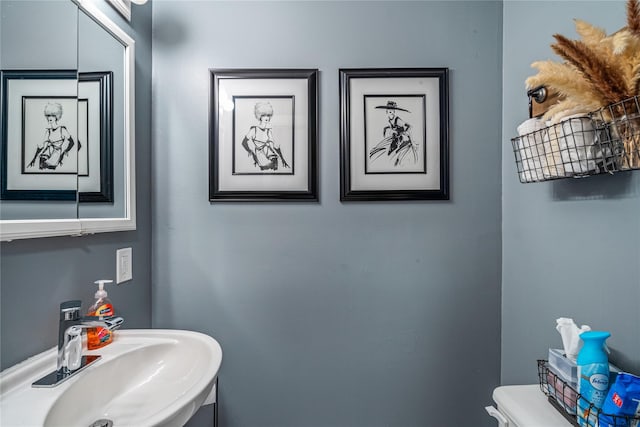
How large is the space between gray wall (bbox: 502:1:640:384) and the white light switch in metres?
1.51

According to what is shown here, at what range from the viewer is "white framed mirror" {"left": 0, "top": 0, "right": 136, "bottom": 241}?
75 cm

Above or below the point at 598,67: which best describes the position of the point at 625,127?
below

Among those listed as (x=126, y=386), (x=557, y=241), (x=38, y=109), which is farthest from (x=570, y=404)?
(x=38, y=109)

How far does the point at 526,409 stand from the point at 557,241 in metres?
0.55

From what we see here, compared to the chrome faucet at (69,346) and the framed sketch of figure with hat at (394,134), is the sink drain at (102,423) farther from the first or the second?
the framed sketch of figure with hat at (394,134)

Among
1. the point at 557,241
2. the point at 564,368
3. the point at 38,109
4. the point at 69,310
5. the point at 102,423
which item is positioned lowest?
the point at 102,423

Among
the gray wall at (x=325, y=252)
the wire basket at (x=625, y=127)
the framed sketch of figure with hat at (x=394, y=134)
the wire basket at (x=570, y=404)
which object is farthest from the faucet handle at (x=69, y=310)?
the wire basket at (x=625, y=127)

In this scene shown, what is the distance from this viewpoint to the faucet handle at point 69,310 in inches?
32.4

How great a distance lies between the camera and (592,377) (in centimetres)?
70

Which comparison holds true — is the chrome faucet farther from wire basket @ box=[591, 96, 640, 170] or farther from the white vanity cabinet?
wire basket @ box=[591, 96, 640, 170]

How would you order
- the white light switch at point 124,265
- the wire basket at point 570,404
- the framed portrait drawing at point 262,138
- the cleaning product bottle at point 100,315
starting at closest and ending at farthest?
the wire basket at point 570,404 → the cleaning product bottle at point 100,315 → the white light switch at point 124,265 → the framed portrait drawing at point 262,138

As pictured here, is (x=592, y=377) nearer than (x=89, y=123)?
Yes

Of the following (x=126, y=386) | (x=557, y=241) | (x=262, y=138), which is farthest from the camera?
(x=262, y=138)

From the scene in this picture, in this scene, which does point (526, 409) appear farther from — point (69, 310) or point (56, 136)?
point (56, 136)
